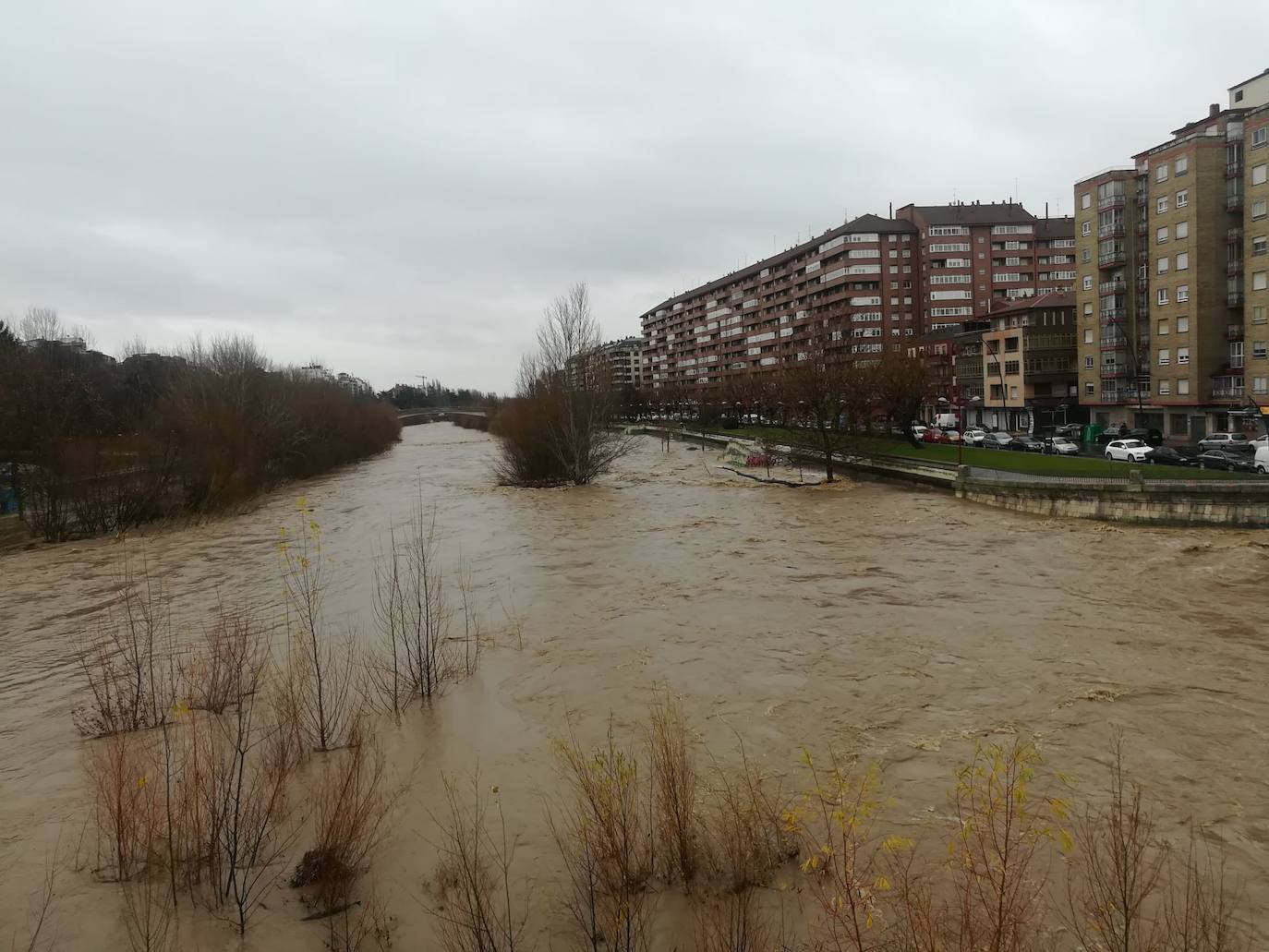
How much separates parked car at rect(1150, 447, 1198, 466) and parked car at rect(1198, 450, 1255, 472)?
1.63 ft

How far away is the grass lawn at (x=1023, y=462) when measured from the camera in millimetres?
27531

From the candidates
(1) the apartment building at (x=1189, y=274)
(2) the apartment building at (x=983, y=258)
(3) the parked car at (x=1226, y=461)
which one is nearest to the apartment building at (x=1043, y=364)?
(1) the apartment building at (x=1189, y=274)

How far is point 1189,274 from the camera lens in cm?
4991

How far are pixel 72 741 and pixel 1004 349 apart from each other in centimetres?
7046

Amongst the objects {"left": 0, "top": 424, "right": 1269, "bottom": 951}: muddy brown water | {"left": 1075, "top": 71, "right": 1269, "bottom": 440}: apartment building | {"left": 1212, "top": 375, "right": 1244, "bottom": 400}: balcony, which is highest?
{"left": 1075, "top": 71, "right": 1269, "bottom": 440}: apartment building

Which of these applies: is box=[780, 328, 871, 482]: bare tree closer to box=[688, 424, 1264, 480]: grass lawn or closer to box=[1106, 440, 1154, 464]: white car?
box=[688, 424, 1264, 480]: grass lawn

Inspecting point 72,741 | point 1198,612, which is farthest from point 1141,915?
point 1198,612

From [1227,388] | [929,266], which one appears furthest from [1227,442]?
[929,266]

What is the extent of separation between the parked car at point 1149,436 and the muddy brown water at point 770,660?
2858 cm

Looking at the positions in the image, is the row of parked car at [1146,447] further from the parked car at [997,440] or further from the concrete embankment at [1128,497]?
the concrete embankment at [1128,497]

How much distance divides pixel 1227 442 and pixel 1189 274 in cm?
1584

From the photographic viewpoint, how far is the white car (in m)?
36.8

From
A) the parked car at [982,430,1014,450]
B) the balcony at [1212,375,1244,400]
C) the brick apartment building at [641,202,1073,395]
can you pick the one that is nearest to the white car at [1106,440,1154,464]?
the parked car at [982,430,1014,450]

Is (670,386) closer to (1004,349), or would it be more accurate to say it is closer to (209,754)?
(1004,349)
